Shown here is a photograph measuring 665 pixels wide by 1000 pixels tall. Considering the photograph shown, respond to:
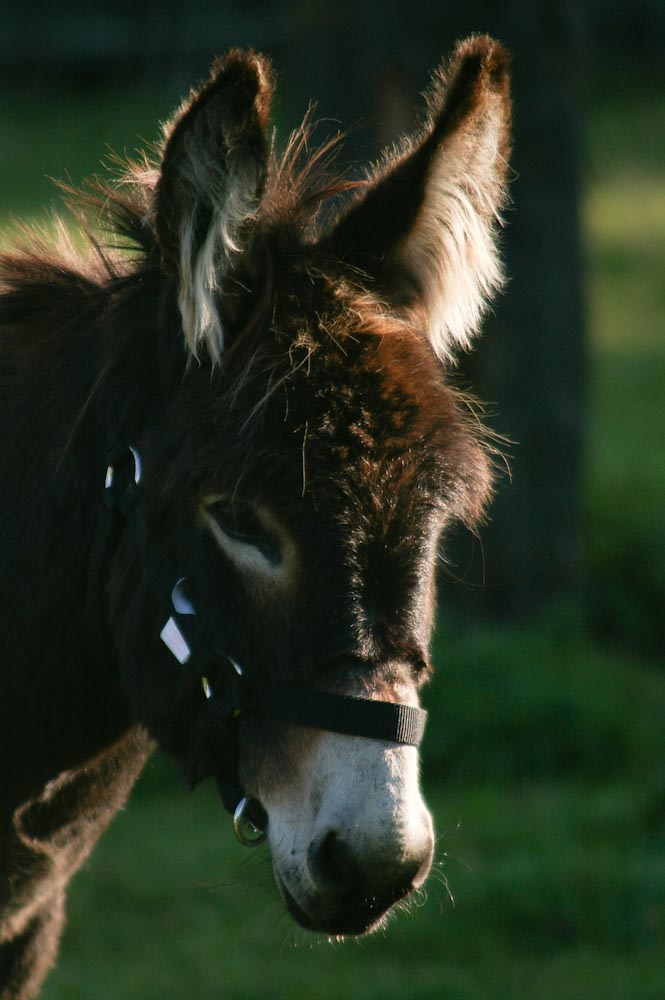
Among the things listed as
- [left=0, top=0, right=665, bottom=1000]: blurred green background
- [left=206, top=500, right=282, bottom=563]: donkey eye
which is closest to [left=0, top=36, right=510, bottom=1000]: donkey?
[left=206, top=500, right=282, bottom=563]: donkey eye

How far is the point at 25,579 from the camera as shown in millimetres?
2672

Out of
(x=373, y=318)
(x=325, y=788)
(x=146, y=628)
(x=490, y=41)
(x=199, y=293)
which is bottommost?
(x=325, y=788)

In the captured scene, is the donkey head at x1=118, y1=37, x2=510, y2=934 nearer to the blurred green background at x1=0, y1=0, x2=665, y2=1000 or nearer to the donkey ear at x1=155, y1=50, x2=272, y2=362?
the donkey ear at x1=155, y1=50, x2=272, y2=362

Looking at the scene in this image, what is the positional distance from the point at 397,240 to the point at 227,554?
2.73 ft

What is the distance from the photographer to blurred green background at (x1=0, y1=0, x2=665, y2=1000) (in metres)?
4.67

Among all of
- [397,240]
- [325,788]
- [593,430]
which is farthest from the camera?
[593,430]

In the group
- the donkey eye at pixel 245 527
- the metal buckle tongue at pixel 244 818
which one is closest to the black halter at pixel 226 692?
the metal buckle tongue at pixel 244 818

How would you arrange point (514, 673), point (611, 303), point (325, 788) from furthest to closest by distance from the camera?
point (611, 303) < point (514, 673) < point (325, 788)

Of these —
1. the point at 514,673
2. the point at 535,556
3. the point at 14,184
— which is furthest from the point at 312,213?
the point at 14,184

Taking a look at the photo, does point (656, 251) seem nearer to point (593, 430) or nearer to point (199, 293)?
point (593, 430)

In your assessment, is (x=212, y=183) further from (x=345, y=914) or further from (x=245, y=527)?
(x=345, y=914)

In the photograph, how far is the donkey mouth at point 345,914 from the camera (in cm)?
233

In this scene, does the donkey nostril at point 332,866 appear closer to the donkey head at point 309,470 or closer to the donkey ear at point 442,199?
the donkey head at point 309,470

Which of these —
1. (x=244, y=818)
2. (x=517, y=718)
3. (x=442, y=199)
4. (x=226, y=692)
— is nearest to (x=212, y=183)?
(x=442, y=199)
